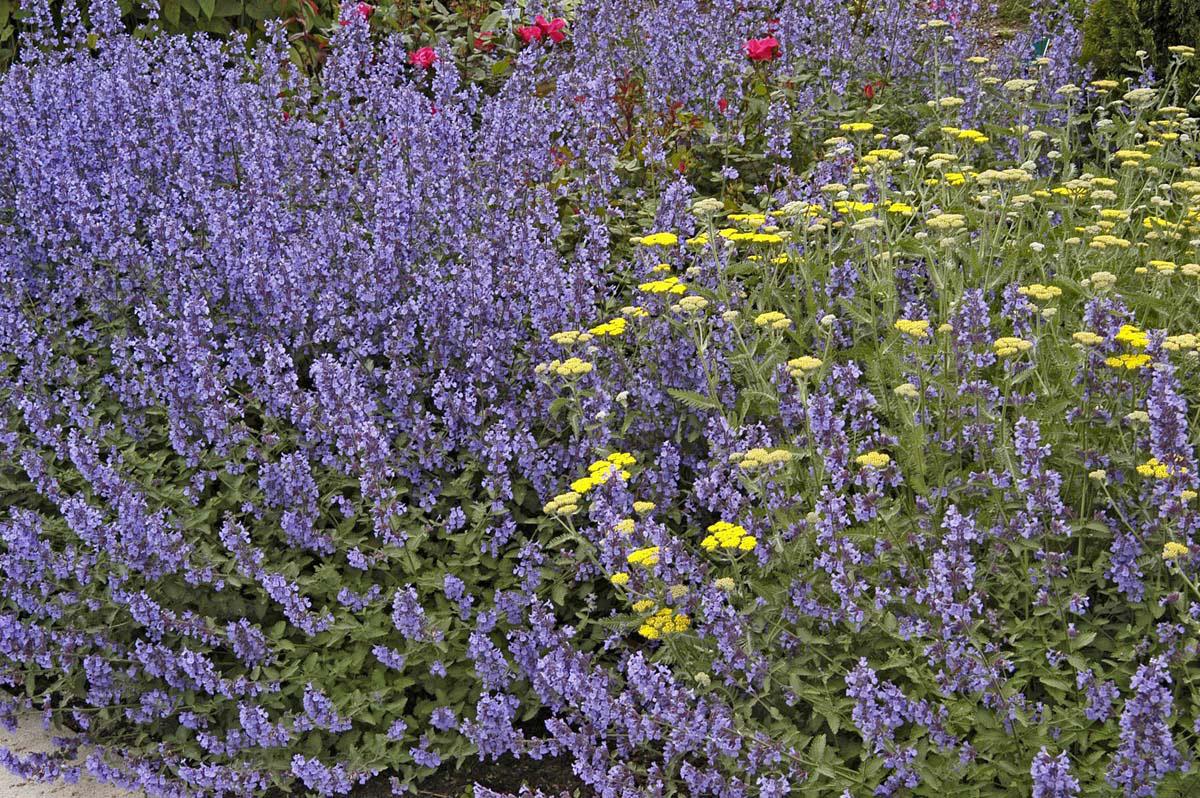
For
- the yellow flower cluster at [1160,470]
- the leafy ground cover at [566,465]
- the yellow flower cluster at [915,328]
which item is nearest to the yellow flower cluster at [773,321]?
the leafy ground cover at [566,465]

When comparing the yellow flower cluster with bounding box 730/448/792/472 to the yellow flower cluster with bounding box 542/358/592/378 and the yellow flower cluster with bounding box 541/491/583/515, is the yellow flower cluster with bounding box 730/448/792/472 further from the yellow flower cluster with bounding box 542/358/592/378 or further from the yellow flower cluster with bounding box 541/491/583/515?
the yellow flower cluster with bounding box 542/358/592/378

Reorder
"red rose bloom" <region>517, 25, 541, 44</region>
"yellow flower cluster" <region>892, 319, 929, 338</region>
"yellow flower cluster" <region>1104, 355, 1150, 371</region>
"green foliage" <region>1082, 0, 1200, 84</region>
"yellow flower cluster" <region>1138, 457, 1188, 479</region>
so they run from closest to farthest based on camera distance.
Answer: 1. "yellow flower cluster" <region>1138, 457, 1188, 479</region>
2. "yellow flower cluster" <region>1104, 355, 1150, 371</region>
3. "yellow flower cluster" <region>892, 319, 929, 338</region>
4. "green foliage" <region>1082, 0, 1200, 84</region>
5. "red rose bloom" <region>517, 25, 541, 44</region>

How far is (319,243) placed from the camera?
4289mm

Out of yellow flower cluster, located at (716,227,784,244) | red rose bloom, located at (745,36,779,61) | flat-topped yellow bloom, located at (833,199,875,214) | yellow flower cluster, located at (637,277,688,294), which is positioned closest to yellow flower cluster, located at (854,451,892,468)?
yellow flower cluster, located at (637,277,688,294)

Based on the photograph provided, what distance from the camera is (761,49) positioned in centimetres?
597

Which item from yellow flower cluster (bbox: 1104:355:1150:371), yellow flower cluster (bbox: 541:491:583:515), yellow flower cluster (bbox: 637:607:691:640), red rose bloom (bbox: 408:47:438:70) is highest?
red rose bloom (bbox: 408:47:438:70)

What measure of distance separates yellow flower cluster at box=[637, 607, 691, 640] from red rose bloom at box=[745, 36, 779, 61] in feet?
11.4

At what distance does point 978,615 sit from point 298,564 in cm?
180

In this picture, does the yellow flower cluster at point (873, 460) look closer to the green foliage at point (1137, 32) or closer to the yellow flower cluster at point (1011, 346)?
the yellow flower cluster at point (1011, 346)

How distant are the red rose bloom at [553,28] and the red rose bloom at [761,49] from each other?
95 cm

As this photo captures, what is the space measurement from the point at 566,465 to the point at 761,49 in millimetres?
2870

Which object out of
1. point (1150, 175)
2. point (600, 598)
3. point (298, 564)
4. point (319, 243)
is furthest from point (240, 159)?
point (1150, 175)

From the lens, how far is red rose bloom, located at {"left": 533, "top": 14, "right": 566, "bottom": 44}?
648 cm

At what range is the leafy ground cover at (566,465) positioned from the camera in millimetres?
3049
